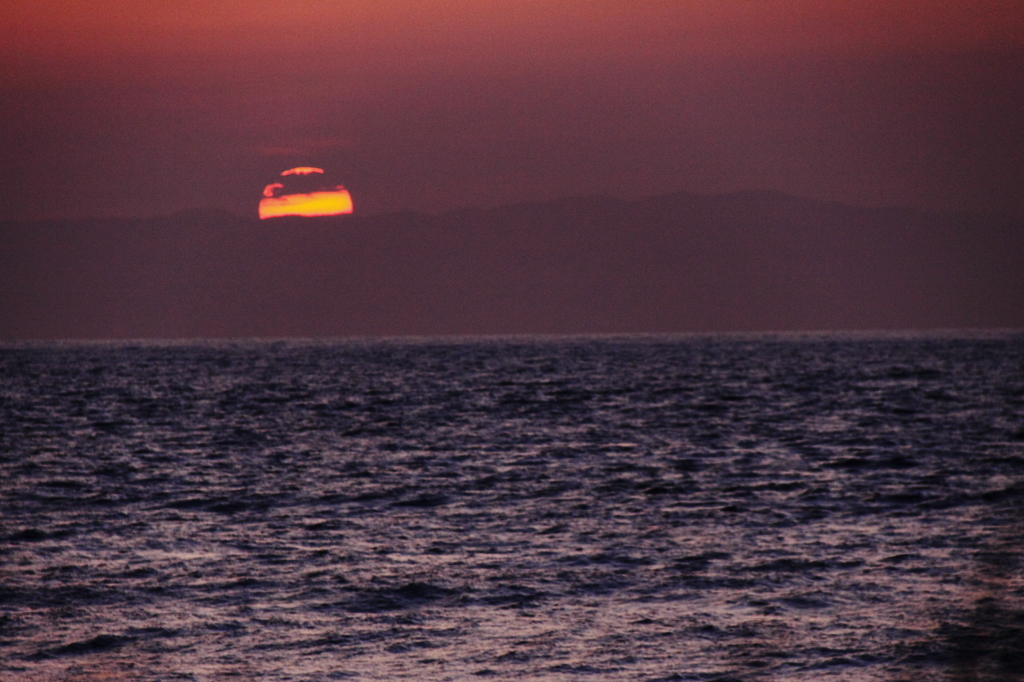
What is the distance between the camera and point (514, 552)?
773 inches

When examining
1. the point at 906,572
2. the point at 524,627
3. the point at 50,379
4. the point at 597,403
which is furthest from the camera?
the point at 50,379

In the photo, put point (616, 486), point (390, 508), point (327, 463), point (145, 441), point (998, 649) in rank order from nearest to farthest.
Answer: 1. point (998, 649)
2. point (390, 508)
3. point (616, 486)
4. point (327, 463)
5. point (145, 441)

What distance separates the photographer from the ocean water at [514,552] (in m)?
13.6

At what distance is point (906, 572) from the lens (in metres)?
17.7

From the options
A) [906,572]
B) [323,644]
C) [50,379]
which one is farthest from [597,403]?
[50,379]

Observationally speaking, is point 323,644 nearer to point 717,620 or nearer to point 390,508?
point 717,620

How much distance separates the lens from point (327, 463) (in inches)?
1366

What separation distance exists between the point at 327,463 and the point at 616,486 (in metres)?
11.0

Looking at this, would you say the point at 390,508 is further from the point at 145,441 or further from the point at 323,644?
the point at 145,441

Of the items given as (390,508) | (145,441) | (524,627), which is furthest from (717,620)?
(145,441)

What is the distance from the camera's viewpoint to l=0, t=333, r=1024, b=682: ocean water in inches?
534

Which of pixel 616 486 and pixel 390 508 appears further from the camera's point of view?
pixel 616 486

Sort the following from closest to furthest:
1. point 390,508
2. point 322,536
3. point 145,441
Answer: point 322,536 → point 390,508 → point 145,441

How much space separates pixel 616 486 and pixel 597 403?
35468 millimetres
